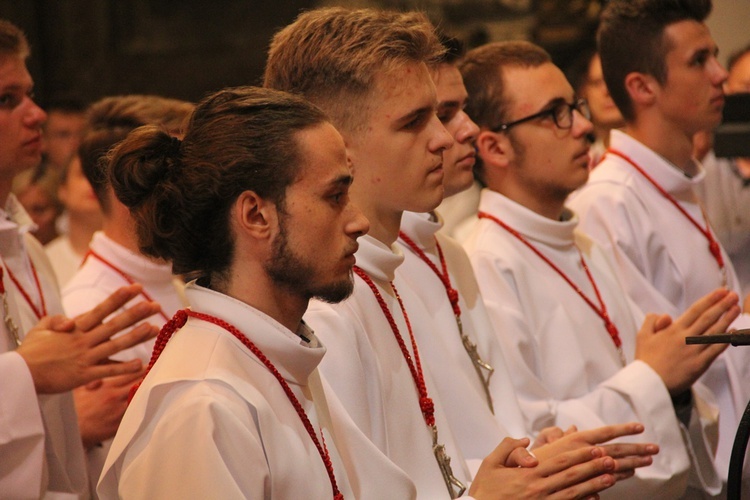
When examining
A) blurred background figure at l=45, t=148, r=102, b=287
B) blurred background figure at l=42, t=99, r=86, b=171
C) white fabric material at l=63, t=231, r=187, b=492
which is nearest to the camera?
white fabric material at l=63, t=231, r=187, b=492

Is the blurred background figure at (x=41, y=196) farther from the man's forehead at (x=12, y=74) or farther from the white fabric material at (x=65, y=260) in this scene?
the man's forehead at (x=12, y=74)

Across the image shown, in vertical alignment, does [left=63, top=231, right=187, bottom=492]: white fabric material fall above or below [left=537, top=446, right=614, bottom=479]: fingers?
below

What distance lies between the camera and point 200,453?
2.22m

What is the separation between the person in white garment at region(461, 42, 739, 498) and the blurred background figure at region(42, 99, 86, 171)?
4988 millimetres

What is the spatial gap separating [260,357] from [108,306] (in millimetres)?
1131

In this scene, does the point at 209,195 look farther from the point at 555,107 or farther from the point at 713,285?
the point at 713,285

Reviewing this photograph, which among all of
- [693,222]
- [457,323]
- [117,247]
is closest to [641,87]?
[693,222]

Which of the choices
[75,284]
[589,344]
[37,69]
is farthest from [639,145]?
[37,69]

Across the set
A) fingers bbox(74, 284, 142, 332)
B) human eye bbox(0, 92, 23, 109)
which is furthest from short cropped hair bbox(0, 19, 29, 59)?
fingers bbox(74, 284, 142, 332)

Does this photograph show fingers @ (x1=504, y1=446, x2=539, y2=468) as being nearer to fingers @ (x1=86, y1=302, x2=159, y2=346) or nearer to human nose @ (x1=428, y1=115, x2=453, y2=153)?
human nose @ (x1=428, y1=115, x2=453, y2=153)

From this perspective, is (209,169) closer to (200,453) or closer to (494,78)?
(200,453)

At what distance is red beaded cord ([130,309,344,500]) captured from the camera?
245 centimetres

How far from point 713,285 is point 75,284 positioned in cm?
260

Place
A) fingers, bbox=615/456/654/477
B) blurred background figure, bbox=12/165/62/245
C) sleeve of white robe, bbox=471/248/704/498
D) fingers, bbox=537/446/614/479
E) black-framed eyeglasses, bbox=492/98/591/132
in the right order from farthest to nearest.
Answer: blurred background figure, bbox=12/165/62/245, black-framed eyeglasses, bbox=492/98/591/132, sleeve of white robe, bbox=471/248/704/498, fingers, bbox=615/456/654/477, fingers, bbox=537/446/614/479
